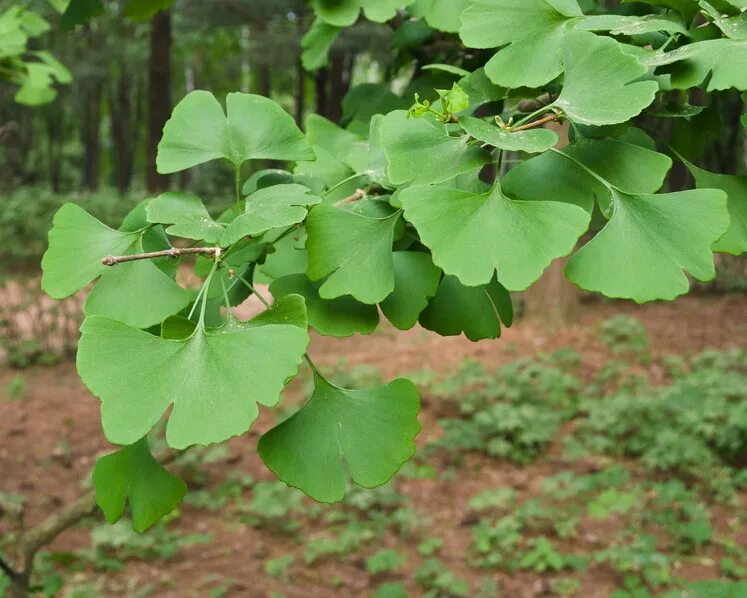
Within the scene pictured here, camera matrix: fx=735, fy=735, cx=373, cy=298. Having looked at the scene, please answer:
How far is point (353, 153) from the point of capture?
1024 millimetres

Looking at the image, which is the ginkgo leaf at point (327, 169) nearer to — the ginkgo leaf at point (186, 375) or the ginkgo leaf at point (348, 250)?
the ginkgo leaf at point (348, 250)

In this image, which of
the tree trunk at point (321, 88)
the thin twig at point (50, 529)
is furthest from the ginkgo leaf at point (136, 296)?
the tree trunk at point (321, 88)

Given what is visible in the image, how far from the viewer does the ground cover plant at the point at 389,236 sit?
0.64 m

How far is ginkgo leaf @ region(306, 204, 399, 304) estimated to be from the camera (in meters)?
0.77

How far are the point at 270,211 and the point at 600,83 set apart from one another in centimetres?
34

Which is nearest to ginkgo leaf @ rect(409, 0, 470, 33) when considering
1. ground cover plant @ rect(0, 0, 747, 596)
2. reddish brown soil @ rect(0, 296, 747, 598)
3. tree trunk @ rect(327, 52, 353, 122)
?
ground cover plant @ rect(0, 0, 747, 596)

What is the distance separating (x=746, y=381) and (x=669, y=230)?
4.49 m

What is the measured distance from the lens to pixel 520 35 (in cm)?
80

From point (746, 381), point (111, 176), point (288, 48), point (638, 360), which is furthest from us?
point (111, 176)

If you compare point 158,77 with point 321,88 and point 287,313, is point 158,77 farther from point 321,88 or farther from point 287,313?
point 287,313

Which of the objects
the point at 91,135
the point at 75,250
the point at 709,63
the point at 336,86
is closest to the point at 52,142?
the point at 91,135

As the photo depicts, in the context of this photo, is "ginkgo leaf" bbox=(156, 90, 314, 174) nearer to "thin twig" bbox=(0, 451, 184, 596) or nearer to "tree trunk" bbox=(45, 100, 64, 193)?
"thin twig" bbox=(0, 451, 184, 596)

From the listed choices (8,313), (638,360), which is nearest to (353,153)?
(638,360)

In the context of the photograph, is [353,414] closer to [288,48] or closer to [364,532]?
[364,532]
